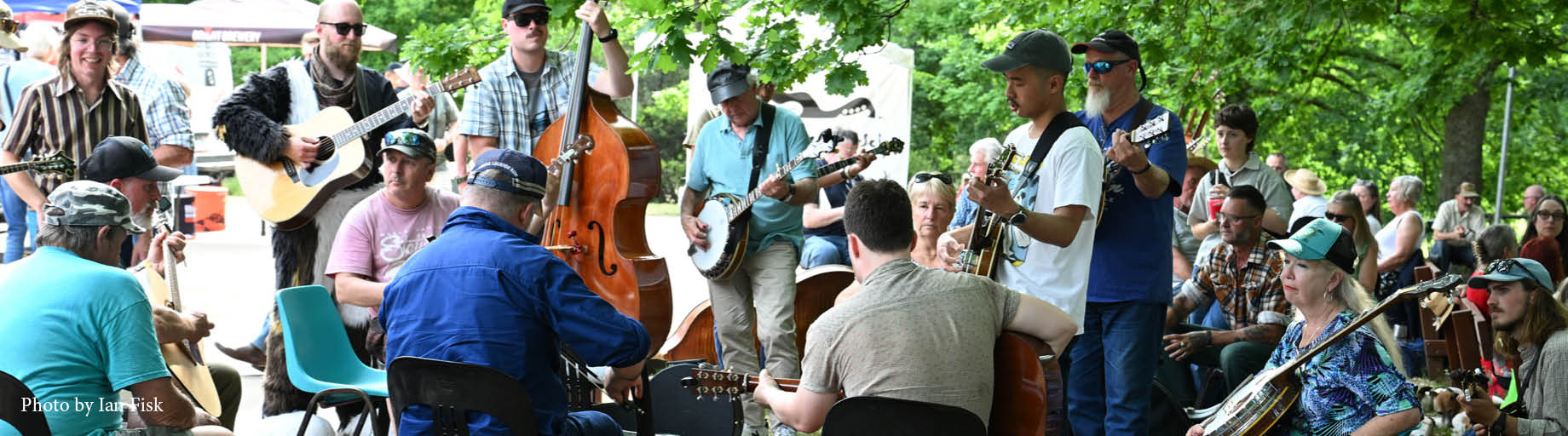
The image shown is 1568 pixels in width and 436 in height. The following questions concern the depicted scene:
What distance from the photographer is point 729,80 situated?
20.0 ft

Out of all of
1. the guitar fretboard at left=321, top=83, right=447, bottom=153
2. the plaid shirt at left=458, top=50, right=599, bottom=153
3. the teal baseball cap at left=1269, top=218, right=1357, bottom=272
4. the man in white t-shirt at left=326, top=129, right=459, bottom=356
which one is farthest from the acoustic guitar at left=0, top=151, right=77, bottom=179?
the teal baseball cap at left=1269, top=218, right=1357, bottom=272

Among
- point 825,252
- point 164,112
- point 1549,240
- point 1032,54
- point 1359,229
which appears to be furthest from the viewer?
point 1549,240

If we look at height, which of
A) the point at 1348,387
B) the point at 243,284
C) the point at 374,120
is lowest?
the point at 243,284

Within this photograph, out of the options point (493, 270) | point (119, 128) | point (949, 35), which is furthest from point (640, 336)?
point (949, 35)

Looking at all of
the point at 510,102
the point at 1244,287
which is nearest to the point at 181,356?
the point at 510,102

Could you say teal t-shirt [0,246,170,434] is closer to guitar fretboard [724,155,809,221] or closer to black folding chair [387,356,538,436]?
black folding chair [387,356,538,436]

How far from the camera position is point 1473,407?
4.26 metres

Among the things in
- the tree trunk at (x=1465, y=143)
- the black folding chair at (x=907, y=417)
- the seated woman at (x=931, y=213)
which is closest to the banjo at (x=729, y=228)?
the seated woman at (x=931, y=213)

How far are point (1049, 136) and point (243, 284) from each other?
869 centimetres

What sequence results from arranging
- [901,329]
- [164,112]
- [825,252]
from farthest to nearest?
1. [825,252]
2. [164,112]
3. [901,329]

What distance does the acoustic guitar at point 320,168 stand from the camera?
5.76 metres

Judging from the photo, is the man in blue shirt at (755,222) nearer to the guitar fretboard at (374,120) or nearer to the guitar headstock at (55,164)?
the guitar fretboard at (374,120)

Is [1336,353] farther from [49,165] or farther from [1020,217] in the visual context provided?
[49,165]

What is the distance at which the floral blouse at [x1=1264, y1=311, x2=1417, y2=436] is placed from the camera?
3.56 meters
